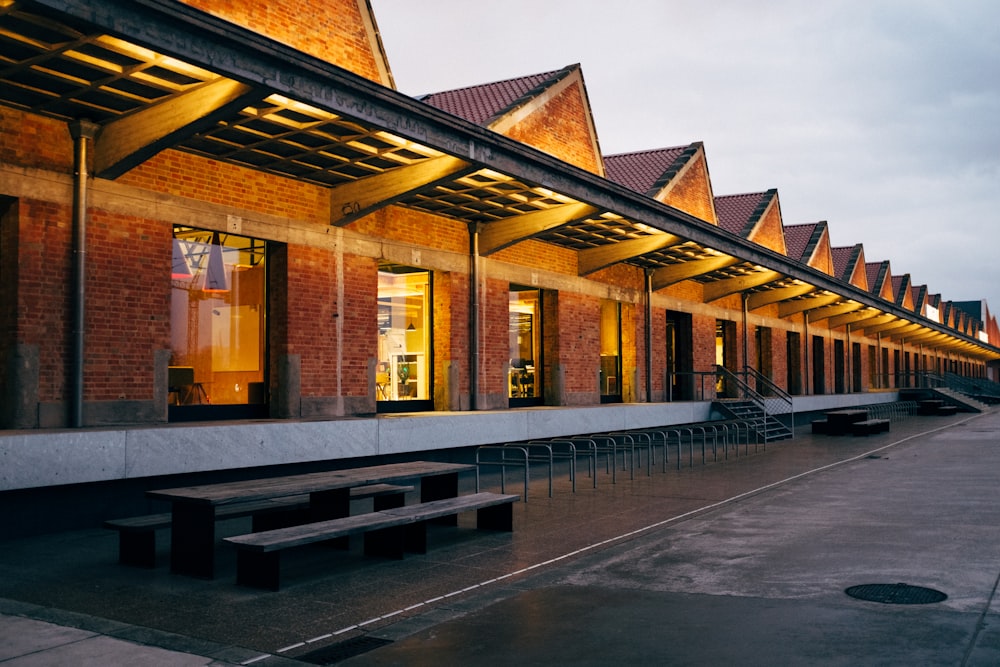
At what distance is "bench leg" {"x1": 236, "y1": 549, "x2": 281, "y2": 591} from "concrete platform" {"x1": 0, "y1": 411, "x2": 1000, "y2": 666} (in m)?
0.13

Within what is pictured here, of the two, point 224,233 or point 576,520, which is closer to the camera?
point 576,520

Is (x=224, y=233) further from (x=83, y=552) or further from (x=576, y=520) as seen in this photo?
(x=576, y=520)

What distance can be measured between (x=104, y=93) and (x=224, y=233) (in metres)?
3.04

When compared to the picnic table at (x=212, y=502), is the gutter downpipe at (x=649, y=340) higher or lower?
higher

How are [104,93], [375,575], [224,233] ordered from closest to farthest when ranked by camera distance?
[375,575] → [104,93] → [224,233]

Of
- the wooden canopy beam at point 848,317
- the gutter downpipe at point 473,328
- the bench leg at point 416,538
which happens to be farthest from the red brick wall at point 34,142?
the wooden canopy beam at point 848,317

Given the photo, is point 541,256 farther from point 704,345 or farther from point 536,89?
point 704,345

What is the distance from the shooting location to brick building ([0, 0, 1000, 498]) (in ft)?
29.9

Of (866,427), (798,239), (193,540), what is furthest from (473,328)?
(798,239)

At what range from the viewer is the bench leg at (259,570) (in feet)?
22.1

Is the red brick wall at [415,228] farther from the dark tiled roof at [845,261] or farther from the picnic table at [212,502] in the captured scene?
the dark tiled roof at [845,261]

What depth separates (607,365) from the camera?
74.1ft

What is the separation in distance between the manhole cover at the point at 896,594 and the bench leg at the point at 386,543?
3.75 meters

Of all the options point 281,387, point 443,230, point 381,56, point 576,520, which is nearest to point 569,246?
point 443,230
